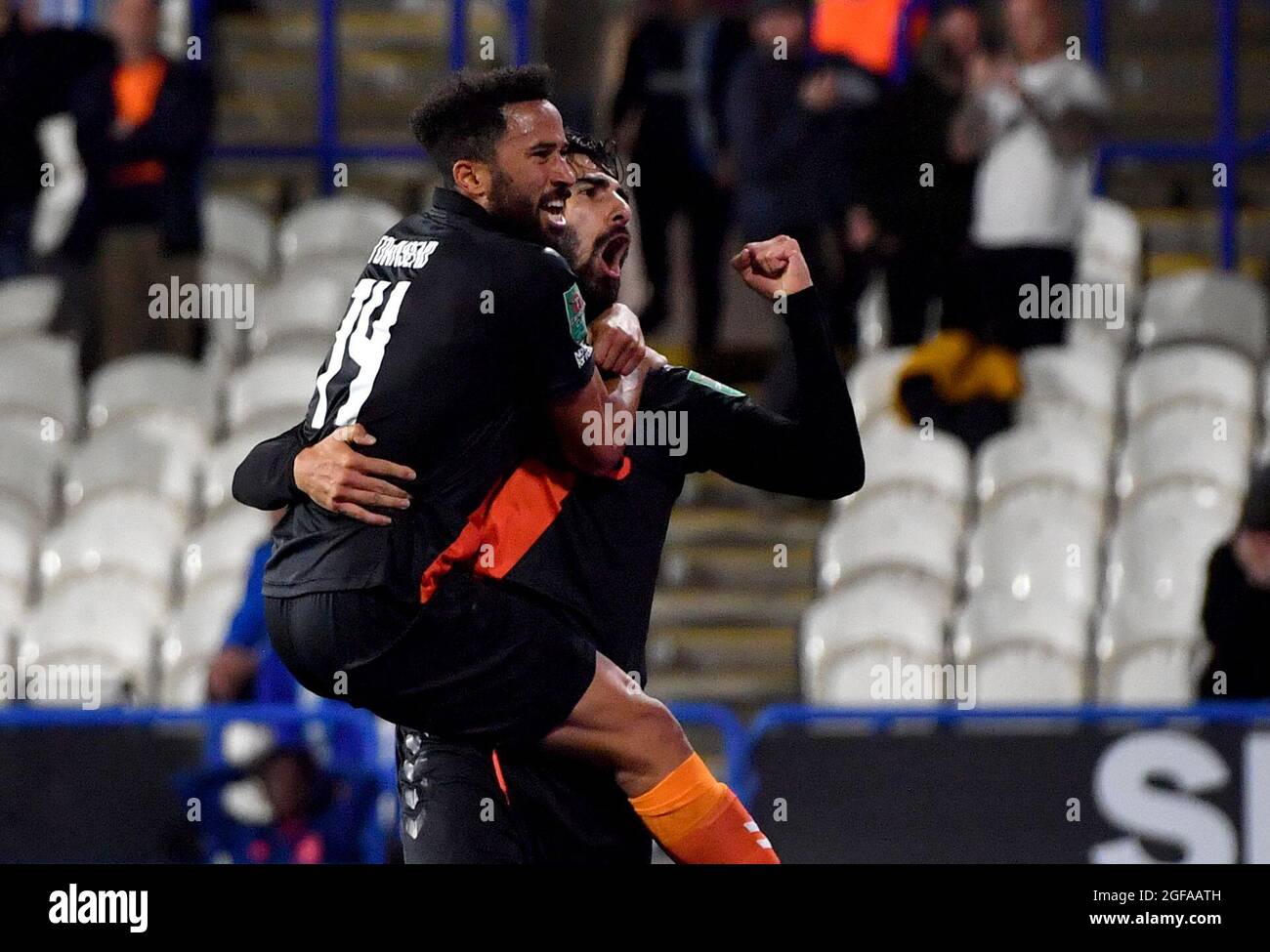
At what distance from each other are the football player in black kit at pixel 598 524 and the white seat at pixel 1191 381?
408 centimetres

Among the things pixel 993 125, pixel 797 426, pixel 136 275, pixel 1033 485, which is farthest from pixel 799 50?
pixel 797 426

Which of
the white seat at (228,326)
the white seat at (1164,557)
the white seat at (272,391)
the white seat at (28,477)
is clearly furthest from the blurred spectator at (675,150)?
the white seat at (28,477)

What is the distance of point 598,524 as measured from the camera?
4203 mm

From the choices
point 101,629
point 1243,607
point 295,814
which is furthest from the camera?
point 101,629

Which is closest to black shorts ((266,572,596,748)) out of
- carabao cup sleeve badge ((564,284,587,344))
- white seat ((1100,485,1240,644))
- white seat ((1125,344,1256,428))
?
carabao cup sleeve badge ((564,284,587,344))

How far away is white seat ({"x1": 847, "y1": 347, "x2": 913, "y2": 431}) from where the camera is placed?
8219mm

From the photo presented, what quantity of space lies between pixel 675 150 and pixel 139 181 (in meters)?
1.88

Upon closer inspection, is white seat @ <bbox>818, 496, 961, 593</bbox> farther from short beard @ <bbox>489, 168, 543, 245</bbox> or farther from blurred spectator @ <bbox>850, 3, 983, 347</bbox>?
short beard @ <bbox>489, 168, 543, 245</bbox>

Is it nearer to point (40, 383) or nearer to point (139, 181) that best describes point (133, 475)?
point (40, 383)

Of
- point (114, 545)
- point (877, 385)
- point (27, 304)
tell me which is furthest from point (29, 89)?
point (877, 385)
